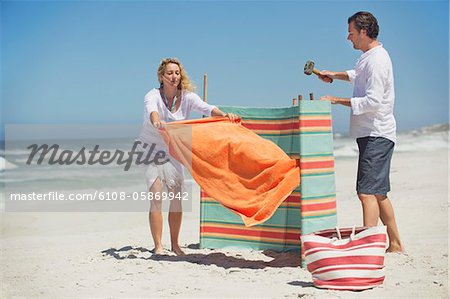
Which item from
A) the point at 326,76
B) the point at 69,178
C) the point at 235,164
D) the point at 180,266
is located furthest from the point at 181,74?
the point at 69,178

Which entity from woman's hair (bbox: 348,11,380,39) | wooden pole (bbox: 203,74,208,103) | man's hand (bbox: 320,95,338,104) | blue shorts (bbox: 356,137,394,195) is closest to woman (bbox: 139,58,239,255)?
wooden pole (bbox: 203,74,208,103)

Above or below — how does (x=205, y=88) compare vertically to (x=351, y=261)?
above

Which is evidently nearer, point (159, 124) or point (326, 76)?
point (159, 124)

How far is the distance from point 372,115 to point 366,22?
2.55 feet

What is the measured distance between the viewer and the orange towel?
504 cm

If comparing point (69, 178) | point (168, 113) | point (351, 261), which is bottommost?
point (351, 261)

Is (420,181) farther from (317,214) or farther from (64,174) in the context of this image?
(64,174)

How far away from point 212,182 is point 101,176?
1172cm

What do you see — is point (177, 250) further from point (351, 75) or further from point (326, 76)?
point (351, 75)

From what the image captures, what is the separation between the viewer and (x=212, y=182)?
5.28m

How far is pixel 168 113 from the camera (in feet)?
18.3

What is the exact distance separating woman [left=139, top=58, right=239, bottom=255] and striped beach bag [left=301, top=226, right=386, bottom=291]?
1.63m

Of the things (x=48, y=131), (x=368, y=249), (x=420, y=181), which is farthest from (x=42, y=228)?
(x=48, y=131)

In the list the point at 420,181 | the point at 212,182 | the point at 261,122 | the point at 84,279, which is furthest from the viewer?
the point at 420,181
